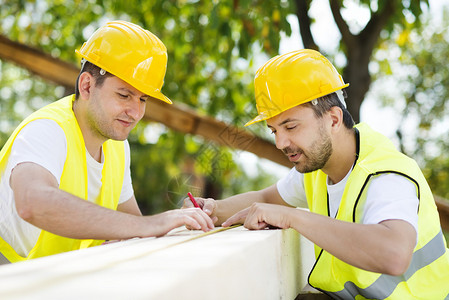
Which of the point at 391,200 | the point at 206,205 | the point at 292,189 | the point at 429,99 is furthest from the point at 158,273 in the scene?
the point at 429,99

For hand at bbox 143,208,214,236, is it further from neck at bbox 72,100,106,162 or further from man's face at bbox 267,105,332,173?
neck at bbox 72,100,106,162

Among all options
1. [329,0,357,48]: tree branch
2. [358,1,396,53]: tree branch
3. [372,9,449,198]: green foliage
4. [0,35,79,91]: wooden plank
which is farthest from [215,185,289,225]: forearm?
[372,9,449,198]: green foliage

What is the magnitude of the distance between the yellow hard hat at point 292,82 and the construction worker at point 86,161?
26.1 inches

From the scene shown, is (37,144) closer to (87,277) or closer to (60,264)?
(60,264)

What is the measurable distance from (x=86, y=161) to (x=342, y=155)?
1.42 metres

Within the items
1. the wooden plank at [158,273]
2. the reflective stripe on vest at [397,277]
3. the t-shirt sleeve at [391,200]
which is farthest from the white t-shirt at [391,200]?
the wooden plank at [158,273]

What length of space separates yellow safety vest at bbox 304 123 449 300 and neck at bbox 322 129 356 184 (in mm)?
104

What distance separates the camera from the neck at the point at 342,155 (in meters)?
2.51

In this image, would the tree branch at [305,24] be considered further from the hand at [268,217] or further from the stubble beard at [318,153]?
the hand at [268,217]

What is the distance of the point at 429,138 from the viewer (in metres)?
15.4

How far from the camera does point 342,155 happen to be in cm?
251

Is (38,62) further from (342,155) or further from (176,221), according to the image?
(342,155)

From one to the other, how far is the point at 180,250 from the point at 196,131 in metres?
3.85

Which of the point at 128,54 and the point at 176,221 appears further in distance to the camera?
the point at 128,54
